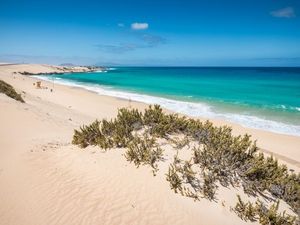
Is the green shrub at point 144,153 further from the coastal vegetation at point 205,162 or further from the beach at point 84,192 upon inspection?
the beach at point 84,192

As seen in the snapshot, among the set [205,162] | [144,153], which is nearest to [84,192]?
[144,153]

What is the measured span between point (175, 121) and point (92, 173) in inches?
134

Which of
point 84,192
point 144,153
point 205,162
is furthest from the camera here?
point 144,153

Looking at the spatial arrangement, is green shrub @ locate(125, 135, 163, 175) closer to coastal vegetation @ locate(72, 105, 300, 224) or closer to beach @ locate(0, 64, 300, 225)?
coastal vegetation @ locate(72, 105, 300, 224)

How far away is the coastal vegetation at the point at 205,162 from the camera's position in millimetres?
6477

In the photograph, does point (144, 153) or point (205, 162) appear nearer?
point (205, 162)

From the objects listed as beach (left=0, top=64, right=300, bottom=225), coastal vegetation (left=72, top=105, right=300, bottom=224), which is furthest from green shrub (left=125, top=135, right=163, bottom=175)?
beach (left=0, top=64, right=300, bottom=225)

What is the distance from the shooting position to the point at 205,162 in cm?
724

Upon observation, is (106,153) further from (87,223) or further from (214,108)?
(214,108)

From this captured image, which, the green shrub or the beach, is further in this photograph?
the green shrub

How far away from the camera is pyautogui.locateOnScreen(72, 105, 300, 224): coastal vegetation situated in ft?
21.2

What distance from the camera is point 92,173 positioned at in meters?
7.44

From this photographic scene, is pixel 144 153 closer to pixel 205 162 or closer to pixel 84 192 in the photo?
pixel 205 162

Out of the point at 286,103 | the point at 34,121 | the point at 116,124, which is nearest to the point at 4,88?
the point at 34,121
